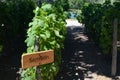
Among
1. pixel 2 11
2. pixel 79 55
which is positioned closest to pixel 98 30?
pixel 79 55

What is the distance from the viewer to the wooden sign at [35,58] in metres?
4.55

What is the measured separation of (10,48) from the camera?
10.7m

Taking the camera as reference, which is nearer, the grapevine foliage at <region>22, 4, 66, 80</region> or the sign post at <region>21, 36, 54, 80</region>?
the sign post at <region>21, 36, 54, 80</region>

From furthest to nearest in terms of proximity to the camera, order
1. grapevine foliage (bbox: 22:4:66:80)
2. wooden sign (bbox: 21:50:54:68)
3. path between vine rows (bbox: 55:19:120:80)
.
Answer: path between vine rows (bbox: 55:19:120:80) < grapevine foliage (bbox: 22:4:66:80) < wooden sign (bbox: 21:50:54:68)

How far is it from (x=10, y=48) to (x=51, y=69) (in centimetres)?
476

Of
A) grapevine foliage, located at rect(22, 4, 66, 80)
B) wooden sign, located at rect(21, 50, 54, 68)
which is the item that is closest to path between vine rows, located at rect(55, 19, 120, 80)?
grapevine foliage, located at rect(22, 4, 66, 80)

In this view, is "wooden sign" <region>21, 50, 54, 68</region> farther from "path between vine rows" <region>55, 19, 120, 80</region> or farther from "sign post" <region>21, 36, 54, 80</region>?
"path between vine rows" <region>55, 19, 120, 80</region>

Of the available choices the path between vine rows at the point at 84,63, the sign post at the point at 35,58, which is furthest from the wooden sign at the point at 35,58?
the path between vine rows at the point at 84,63

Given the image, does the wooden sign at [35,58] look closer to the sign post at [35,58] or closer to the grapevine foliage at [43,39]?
the sign post at [35,58]

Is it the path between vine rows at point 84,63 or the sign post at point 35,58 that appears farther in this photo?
the path between vine rows at point 84,63

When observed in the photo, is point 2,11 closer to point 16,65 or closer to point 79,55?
point 16,65

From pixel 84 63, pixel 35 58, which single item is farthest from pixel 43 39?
pixel 84 63

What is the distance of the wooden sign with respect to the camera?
4551mm

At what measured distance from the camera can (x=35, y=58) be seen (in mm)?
4656
